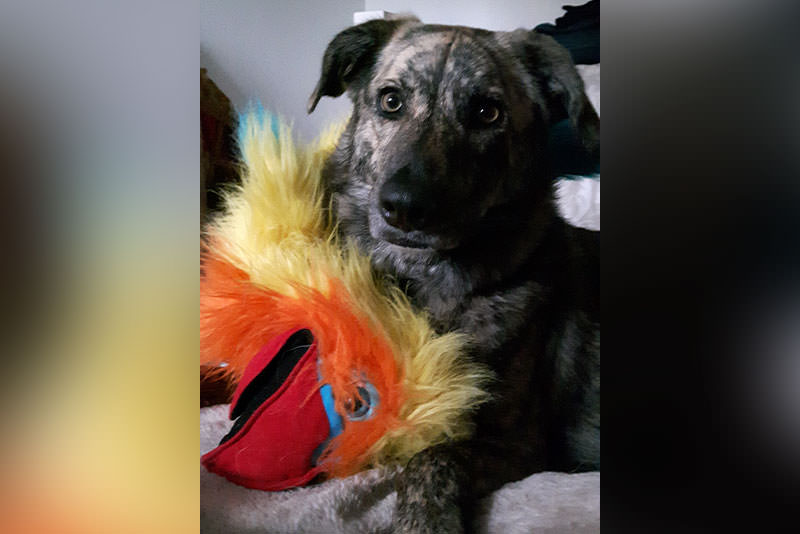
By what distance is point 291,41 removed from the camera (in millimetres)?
916

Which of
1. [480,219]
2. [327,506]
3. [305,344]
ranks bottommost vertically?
[327,506]

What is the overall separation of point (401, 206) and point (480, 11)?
0.35 m

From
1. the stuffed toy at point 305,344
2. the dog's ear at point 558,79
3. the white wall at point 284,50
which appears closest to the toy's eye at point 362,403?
the stuffed toy at point 305,344

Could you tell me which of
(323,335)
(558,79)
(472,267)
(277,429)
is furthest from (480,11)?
(277,429)

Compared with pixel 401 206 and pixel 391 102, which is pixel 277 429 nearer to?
pixel 401 206

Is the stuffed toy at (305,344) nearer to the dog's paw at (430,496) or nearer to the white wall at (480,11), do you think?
the dog's paw at (430,496)

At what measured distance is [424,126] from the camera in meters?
0.87

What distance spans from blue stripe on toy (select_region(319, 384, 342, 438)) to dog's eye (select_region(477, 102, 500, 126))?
1.53 feet

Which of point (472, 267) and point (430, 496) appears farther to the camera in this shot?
point (472, 267)

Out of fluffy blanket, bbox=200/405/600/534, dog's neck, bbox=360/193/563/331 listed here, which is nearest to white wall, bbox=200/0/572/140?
dog's neck, bbox=360/193/563/331

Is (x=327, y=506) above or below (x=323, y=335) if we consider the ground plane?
below
